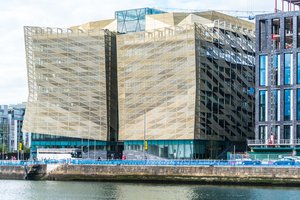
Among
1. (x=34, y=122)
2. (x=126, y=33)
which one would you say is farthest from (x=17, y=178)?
(x=126, y=33)

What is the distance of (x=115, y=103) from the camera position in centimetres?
17462

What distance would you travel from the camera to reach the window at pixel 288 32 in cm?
14612

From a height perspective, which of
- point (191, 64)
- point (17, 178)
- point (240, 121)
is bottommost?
point (17, 178)

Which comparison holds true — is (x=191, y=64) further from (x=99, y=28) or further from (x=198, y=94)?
(x=99, y=28)

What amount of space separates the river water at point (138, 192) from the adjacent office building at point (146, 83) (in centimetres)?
3393

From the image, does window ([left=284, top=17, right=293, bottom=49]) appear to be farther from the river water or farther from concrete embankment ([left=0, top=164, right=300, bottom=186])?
the river water

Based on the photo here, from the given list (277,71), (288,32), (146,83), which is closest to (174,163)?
(277,71)

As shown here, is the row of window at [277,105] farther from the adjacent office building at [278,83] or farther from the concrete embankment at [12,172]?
the concrete embankment at [12,172]

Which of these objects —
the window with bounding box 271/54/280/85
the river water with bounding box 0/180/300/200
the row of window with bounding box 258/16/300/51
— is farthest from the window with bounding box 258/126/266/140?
the river water with bounding box 0/180/300/200

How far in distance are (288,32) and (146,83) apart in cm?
3095

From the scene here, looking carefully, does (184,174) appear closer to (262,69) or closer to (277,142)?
(277,142)

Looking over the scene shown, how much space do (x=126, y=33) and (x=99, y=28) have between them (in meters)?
9.49

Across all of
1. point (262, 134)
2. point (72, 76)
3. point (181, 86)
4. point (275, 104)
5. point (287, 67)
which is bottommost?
point (262, 134)

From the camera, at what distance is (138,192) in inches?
4412
